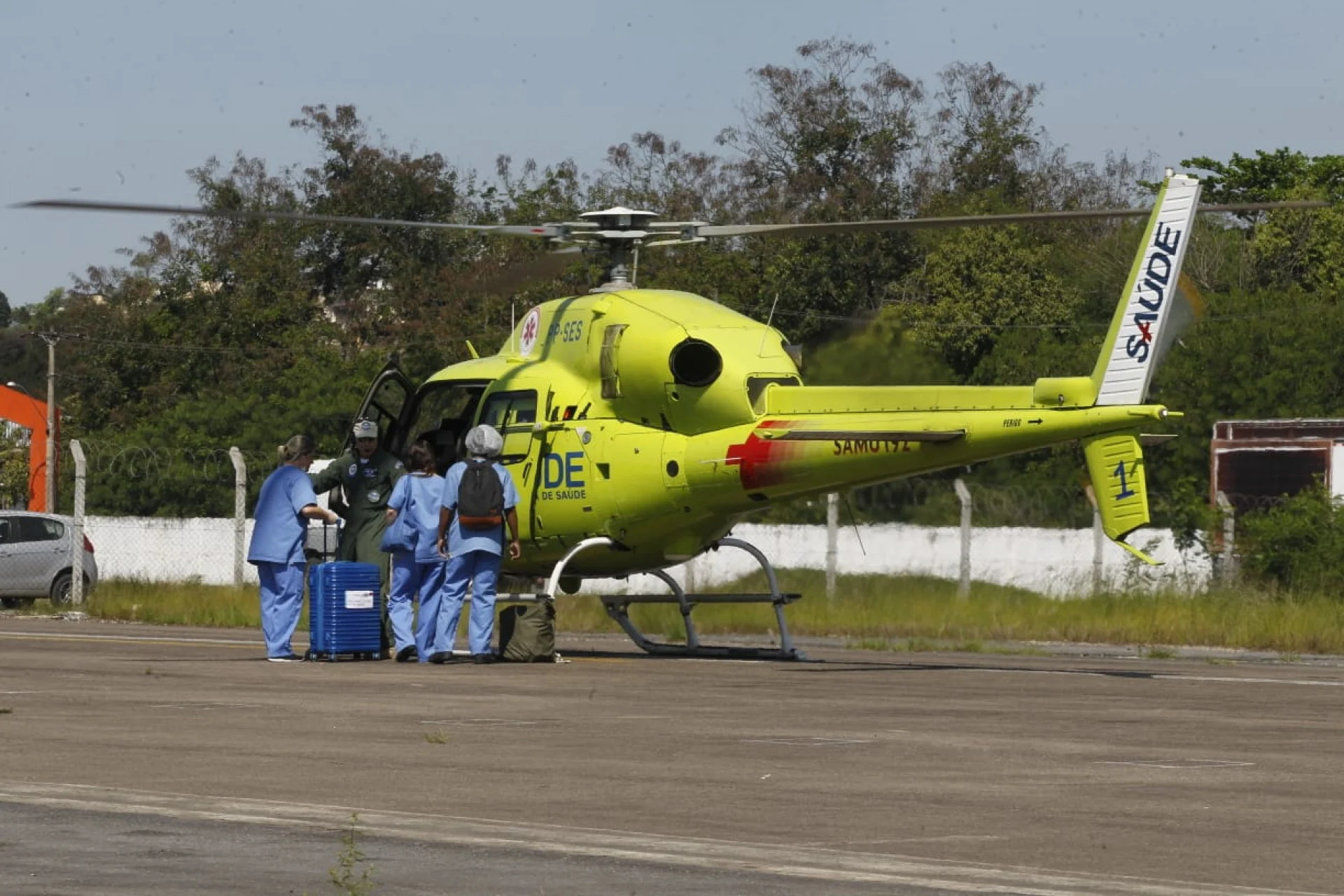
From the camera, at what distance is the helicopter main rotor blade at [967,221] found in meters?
16.7

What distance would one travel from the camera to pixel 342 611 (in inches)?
725

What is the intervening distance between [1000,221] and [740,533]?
61.5 ft

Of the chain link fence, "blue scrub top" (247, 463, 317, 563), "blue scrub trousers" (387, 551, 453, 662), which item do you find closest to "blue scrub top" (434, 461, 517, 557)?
"blue scrub trousers" (387, 551, 453, 662)

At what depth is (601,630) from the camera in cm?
2670

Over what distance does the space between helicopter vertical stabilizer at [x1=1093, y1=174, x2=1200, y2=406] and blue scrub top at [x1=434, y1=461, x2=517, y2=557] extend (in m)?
4.59

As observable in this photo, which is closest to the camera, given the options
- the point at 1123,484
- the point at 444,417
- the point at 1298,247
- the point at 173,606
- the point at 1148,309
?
the point at 1123,484

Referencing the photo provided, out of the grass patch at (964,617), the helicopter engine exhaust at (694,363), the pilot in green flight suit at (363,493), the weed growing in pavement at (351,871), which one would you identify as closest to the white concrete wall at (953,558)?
the grass patch at (964,617)

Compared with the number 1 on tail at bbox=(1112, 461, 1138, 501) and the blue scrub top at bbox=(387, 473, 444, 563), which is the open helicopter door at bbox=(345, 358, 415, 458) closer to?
the blue scrub top at bbox=(387, 473, 444, 563)

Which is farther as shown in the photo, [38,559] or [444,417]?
[38,559]

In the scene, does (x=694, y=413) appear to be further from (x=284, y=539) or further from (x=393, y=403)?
(x=393, y=403)

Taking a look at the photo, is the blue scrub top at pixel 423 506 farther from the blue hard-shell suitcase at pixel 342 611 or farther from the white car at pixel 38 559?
the white car at pixel 38 559

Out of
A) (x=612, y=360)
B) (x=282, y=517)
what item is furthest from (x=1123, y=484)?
(x=282, y=517)

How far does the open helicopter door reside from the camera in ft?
68.8

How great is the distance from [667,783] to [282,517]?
945cm
